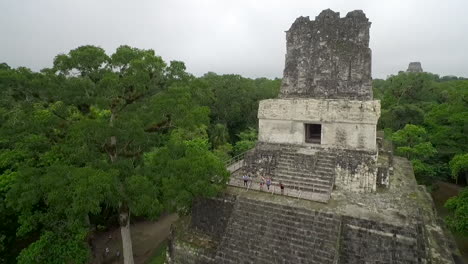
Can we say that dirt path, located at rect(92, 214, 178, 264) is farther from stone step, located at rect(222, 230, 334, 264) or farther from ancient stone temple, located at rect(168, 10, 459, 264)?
stone step, located at rect(222, 230, 334, 264)

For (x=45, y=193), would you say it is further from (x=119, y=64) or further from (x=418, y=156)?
(x=418, y=156)

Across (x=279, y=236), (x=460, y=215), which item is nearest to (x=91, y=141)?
(x=279, y=236)

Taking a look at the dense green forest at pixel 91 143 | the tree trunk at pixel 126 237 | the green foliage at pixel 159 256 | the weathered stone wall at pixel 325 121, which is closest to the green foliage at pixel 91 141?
the dense green forest at pixel 91 143

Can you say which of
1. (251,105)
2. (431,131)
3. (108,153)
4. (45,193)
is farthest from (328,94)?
(251,105)

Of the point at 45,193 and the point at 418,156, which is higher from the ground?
the point at 45,193

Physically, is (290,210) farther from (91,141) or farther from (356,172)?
(91,141)

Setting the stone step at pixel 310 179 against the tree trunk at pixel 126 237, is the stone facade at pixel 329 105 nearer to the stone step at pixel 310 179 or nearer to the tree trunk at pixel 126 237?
the stone step at pixel 310 179

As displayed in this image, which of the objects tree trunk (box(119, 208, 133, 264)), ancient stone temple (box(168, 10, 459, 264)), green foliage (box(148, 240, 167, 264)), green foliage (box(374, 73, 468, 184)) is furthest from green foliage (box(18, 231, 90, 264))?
green foliage (box(374, 73, 468, 184))
